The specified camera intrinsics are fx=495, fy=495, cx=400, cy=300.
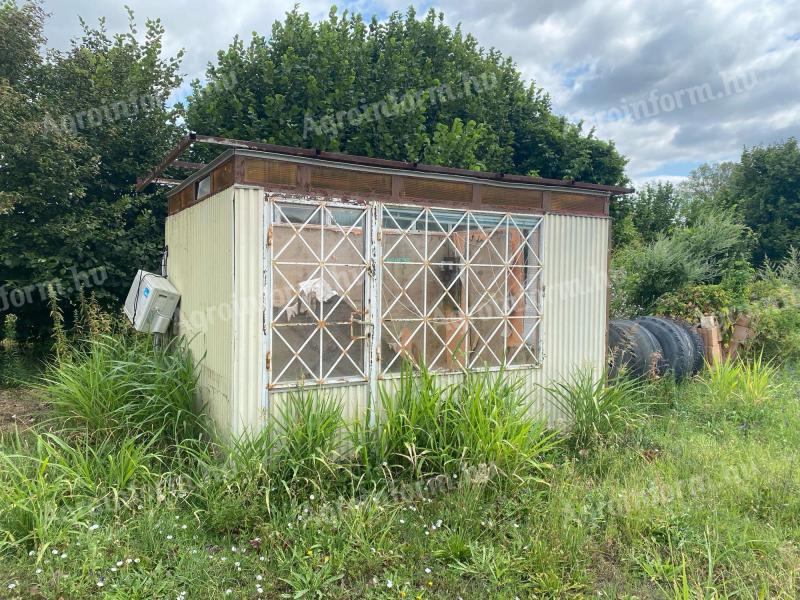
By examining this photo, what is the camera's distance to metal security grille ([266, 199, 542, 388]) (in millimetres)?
3793

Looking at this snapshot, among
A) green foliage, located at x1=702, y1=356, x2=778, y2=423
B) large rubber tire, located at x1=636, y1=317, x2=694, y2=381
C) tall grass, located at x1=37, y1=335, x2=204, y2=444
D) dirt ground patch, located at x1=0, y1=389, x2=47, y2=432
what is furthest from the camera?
large rubber tire, located at x1=636, y1=317, x2=694, y2=381

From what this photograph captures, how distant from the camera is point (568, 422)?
4773 mm

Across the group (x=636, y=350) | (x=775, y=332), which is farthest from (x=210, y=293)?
(x=775, y=332)

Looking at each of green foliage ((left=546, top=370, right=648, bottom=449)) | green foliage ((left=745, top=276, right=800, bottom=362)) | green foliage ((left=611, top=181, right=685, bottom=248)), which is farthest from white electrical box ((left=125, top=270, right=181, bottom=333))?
green foliage ((left=611, top=181, right=685, bottom=248))

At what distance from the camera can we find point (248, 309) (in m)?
3.59

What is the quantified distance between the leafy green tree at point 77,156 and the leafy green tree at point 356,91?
5.58ft

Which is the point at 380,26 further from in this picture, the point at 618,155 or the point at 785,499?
the point at 785,499

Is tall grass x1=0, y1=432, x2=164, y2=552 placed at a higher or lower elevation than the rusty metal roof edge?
lower

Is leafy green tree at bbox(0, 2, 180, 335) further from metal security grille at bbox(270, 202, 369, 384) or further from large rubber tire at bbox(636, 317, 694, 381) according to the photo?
large rubber tire at bbox(636, 317, 694, 381)

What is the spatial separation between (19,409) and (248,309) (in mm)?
3462

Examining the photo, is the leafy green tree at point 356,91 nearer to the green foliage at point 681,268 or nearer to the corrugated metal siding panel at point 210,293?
the green foliage at point 681,268

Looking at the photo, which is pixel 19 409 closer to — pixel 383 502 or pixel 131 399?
pixel 131 399

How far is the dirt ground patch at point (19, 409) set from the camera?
464 cm

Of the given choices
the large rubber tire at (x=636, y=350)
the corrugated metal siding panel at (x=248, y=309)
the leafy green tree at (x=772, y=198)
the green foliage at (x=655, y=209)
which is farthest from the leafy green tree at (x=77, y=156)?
the leafy green tree at (x=772, y=198)
